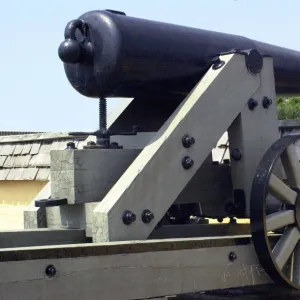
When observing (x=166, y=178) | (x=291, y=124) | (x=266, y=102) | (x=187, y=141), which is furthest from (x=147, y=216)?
(x=291, y=124)

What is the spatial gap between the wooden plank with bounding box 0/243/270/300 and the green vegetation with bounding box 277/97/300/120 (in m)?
17.7

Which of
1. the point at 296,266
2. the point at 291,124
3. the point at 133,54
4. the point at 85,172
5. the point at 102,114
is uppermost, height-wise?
the point at 133,54

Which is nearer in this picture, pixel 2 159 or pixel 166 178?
pixel 166 178

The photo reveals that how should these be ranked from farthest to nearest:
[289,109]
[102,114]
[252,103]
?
[289,109]
[252,103]
[102,114]

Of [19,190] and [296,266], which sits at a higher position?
[19,190]

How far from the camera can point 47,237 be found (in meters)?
5.05

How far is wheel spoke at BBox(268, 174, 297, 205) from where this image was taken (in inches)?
206

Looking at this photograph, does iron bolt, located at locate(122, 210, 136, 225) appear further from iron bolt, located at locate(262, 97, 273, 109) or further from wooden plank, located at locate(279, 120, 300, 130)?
wooden plank, located at locate(279, 120, 300, 130)

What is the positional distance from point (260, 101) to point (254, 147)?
0.33 m

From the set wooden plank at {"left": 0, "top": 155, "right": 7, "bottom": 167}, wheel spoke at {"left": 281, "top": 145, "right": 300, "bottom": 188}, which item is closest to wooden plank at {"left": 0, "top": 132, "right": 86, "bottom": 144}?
wooden plank at {"left": 0, "top": 155, "right": 7, "bottom": 167}

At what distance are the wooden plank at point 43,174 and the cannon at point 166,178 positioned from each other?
13.7ft

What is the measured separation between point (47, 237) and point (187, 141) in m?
1.07

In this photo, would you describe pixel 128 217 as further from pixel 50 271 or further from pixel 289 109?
pixel 289 109

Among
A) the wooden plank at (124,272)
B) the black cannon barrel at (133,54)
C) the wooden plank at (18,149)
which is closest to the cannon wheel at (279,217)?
the wooden plank at (124,272)
